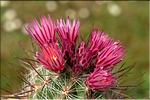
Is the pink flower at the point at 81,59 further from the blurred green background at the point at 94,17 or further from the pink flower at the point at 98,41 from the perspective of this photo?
the blurred green background at the point at 94,17

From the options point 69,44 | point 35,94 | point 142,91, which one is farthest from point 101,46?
point 142,91

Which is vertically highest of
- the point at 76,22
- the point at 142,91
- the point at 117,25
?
the point at 117,25

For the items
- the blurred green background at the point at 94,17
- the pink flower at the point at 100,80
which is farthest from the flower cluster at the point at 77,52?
the blurred green background at the point at 94,17

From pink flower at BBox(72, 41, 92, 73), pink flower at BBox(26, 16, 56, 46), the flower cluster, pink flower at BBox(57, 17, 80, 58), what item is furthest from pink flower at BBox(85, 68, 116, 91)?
pink flower at BBox(26, 16, 56, 46)

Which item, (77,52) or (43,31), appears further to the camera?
(43,31)

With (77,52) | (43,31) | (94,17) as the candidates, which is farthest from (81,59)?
(94,17)

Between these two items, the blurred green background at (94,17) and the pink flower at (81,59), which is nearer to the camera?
the pink flower at (81,59)

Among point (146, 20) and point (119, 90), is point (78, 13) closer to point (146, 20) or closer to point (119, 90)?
point (146, 20)

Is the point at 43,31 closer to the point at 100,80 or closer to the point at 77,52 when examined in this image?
the point at 77,52
